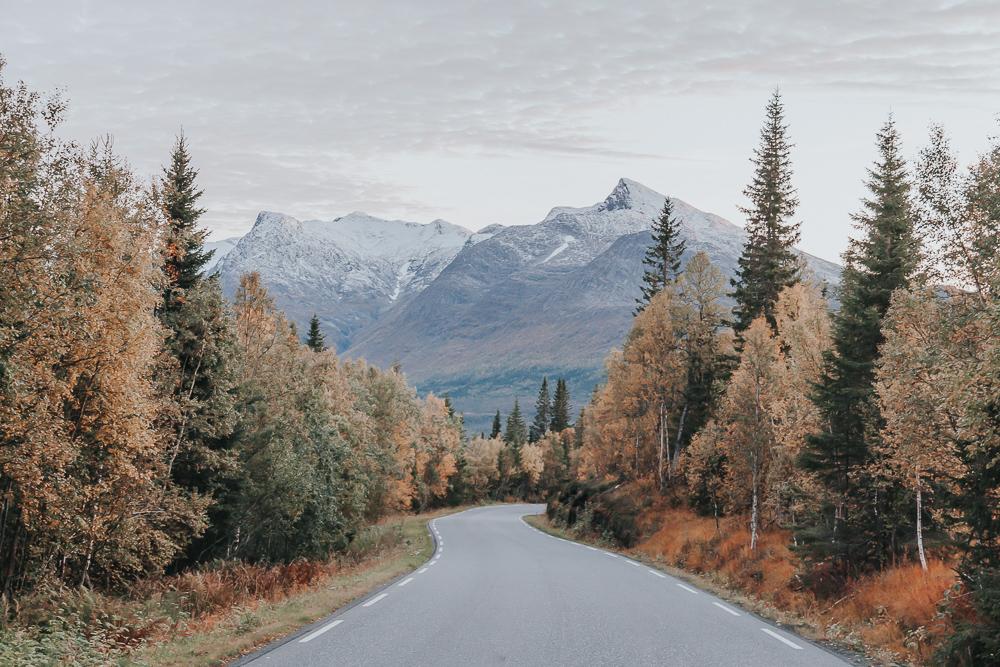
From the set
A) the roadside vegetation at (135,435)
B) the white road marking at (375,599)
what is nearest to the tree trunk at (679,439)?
the roadside vegetation at (135,435)

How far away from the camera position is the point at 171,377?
2164 centimetres

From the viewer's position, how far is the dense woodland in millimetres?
Result: 11961

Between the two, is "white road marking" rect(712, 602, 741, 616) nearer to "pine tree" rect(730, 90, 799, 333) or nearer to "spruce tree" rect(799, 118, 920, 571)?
"spruce tree" rect(799, 118, 920, 571)

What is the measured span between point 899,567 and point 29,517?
17.6 meters

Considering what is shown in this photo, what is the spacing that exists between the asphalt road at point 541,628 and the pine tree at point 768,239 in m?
24.1

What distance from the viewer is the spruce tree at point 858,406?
55.0 feet

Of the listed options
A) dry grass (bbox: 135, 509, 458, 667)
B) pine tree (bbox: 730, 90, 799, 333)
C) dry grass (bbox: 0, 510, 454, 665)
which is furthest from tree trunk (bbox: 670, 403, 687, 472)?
dry grass (bbox: 0, 510, 454, 665)

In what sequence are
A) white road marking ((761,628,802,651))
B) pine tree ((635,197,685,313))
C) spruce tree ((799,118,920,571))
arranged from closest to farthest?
1. white road marking ((761,628,802,651))
2. spruce tree ((799,118,920,571))
3. pine tree ((635,197,685,313))

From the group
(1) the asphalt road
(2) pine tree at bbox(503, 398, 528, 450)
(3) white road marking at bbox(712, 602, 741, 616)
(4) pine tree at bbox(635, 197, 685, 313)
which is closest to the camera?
(1) the asphalt road

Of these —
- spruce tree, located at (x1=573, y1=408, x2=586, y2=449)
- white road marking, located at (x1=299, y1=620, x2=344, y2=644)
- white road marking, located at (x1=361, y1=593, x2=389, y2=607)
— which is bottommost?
spruce tree, located at (x1=573, y1=408, x2=586, y2=449)

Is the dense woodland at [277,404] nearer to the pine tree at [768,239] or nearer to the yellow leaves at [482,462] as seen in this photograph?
the pine tree at [768,239]

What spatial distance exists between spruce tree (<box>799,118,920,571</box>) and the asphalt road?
3.51 m

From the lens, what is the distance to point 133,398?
614 inches

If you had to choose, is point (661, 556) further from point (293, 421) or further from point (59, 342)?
point (59, 342)
